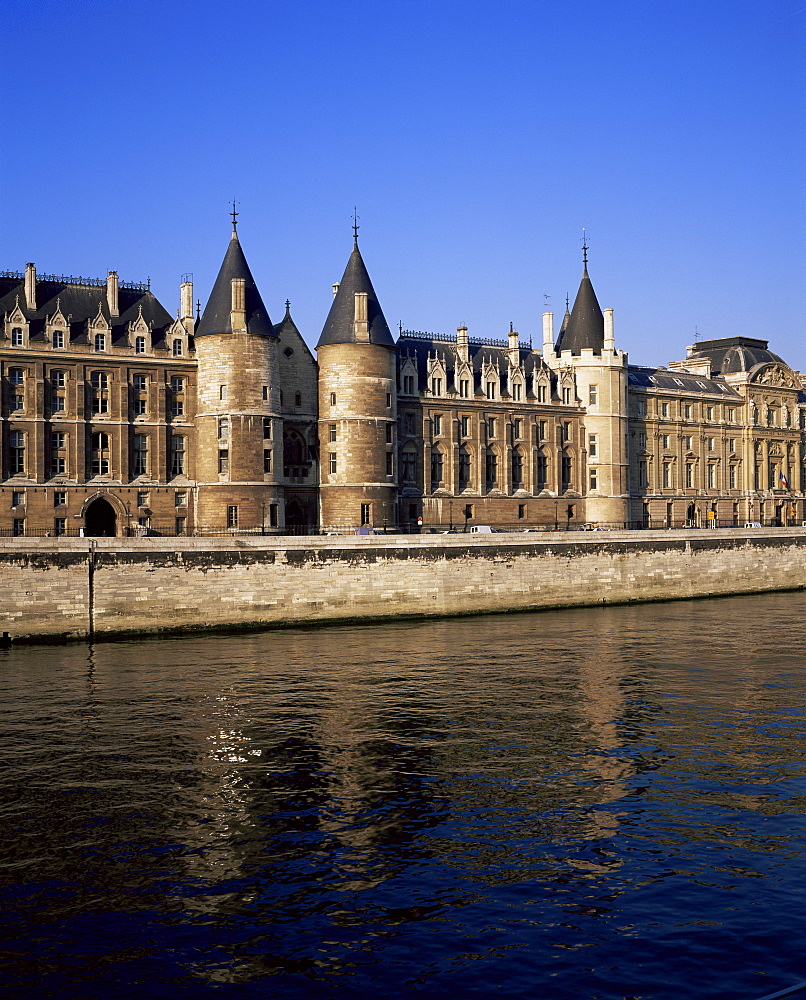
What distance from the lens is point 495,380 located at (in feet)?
257

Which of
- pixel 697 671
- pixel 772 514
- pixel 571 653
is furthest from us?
pixel 772 514

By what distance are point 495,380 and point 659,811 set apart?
59991 mm

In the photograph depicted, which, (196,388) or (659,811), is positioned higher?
(196,388)

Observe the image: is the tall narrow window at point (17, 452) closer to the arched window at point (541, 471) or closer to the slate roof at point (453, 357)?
the slate roof at point (453, 357)

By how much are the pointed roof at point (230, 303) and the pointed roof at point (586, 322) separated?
30.4 metres

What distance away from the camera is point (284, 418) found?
2601 inches

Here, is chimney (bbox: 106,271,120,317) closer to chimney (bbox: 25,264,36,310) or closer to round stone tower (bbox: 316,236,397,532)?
chimney (bbox: 25,264,36,310)

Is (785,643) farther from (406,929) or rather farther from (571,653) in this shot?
(406,929)

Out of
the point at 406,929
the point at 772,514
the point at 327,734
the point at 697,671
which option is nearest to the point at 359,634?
the point at 697,671

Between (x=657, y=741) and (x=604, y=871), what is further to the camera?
(x=657, y=741)

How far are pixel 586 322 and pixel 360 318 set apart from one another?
84.0 feet

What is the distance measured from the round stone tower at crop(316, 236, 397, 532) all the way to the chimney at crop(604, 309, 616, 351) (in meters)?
23.8

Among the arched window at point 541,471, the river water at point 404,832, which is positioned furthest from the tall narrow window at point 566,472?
the river water at point 404,832

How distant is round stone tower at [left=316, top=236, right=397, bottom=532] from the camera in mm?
65250
